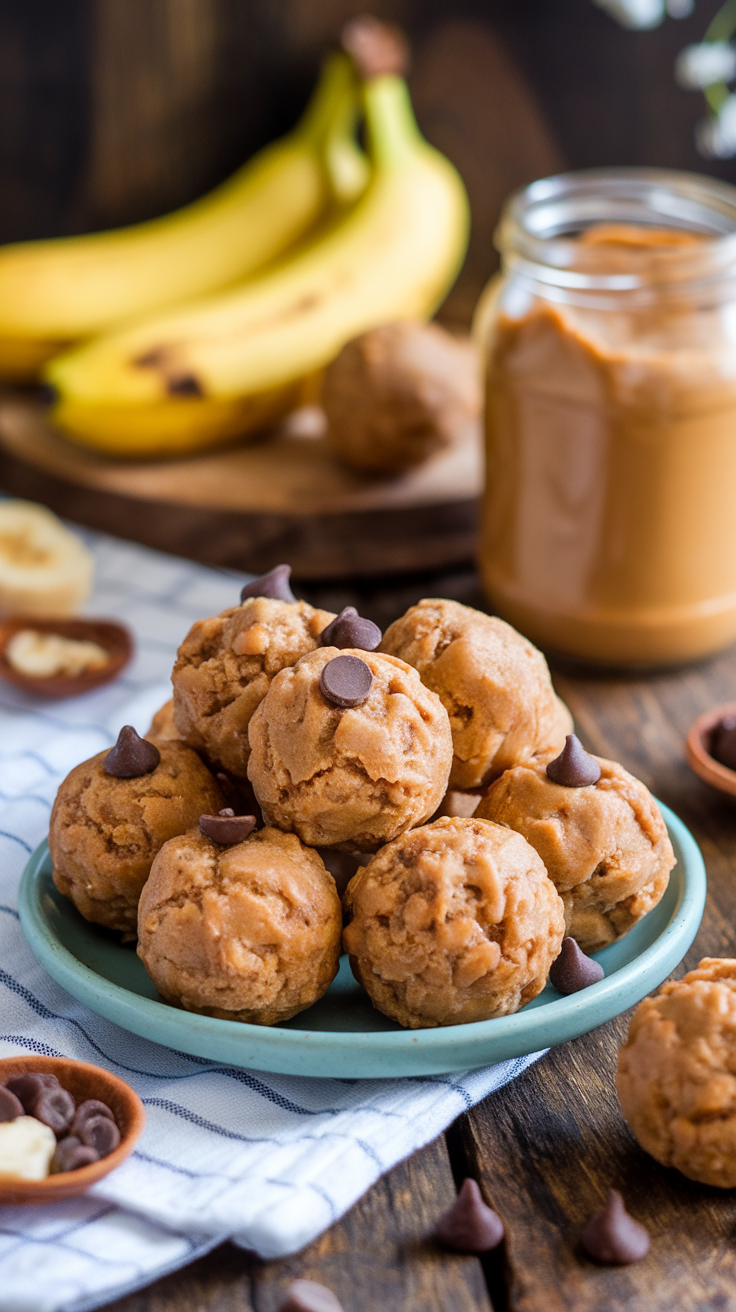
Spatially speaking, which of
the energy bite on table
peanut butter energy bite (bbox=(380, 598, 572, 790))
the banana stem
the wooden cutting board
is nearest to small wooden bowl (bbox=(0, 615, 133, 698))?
the wooden cutting board

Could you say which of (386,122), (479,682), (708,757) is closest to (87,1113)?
(479,682)

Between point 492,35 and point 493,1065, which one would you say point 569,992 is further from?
point 492,35

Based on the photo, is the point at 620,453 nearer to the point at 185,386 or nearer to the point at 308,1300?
the point at 185,386

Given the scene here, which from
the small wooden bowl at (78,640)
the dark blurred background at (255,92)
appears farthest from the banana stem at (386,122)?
the small wooden bowl at (78,640)

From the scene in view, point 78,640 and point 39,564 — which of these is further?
point 39,564

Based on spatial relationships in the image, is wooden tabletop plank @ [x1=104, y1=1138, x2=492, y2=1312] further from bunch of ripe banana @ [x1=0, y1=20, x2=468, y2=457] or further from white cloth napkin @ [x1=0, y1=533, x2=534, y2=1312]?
bunch of ripe banana @ [x1=0, y1=20, x2=468, y2=457]

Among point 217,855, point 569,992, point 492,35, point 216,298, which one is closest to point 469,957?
point 569,992
